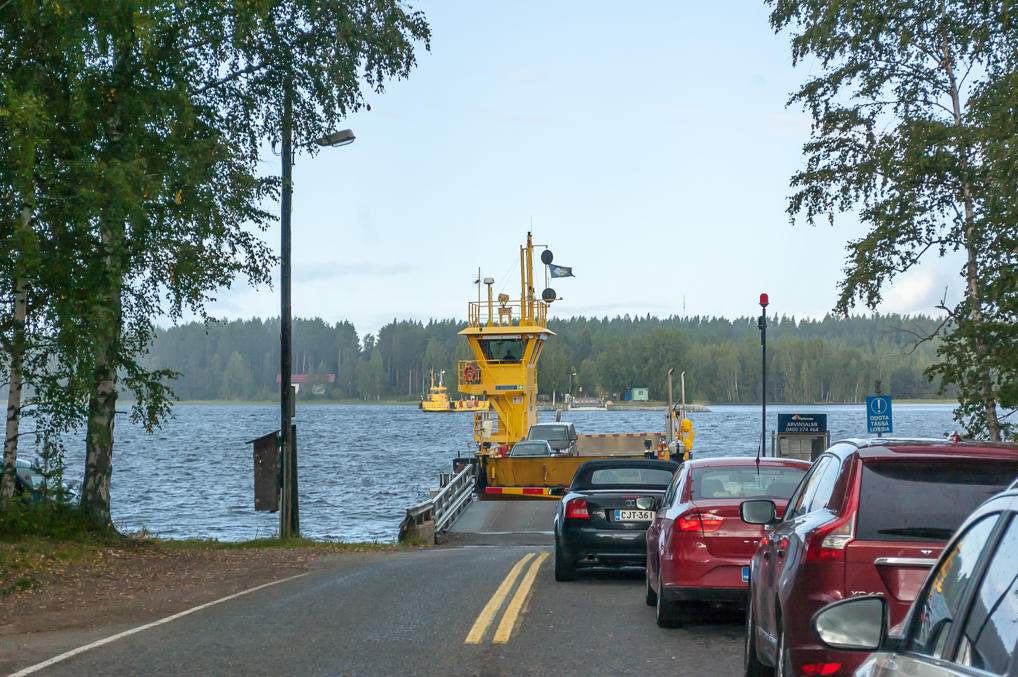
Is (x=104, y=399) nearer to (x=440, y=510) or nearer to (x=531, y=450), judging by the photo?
(x=440, y=510)

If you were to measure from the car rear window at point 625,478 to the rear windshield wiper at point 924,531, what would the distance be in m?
8.95

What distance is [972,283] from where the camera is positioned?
23.0 m

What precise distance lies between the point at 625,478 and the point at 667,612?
4981 mm

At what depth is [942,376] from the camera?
67.3 feet

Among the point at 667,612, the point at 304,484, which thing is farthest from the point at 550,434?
the point at 667,612

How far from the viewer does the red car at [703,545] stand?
9.91m

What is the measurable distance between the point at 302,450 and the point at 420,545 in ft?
222

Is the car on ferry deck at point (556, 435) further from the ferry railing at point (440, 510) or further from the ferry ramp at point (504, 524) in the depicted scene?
the ferry railing at point (440, 510)

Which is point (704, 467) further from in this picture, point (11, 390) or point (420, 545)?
point (420, 545)

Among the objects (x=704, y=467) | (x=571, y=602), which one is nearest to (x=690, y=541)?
(x=704, y=467)

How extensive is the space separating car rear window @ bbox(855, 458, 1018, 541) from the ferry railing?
19291 millimetres

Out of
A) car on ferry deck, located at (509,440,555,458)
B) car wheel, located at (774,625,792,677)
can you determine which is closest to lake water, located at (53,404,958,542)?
car on ferry deck, located at (509,440,555,458)

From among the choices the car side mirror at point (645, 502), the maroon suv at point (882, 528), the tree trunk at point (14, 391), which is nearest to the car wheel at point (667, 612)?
the car side mirror at point (645, 502)

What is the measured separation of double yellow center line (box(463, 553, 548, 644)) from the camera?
9.91m
